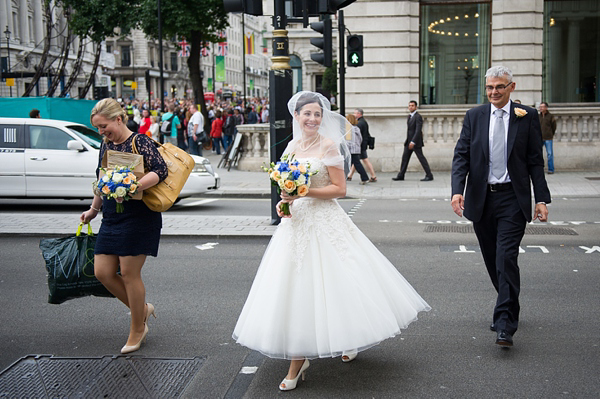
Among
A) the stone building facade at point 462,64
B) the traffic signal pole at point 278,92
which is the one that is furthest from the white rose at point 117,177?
the stone building facade at point 462,64

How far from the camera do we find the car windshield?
13961mm

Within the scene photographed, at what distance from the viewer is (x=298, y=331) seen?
4.65m

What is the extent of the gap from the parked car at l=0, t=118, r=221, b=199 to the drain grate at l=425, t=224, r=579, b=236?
20.2 feet

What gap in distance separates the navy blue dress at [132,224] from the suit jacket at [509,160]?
2207 mm

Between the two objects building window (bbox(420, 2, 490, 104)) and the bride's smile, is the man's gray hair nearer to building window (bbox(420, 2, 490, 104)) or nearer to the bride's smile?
the bride's smile

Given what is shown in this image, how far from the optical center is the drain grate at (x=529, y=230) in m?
10.7

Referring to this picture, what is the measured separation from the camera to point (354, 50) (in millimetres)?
16875

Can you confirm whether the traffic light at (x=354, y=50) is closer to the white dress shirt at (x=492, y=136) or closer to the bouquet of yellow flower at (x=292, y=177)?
the white dress shirt at (x=492, y=136)

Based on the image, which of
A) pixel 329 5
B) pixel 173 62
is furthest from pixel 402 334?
pixel 173 62

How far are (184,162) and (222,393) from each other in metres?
1.79

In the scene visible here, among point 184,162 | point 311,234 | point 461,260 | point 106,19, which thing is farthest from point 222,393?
point 106,19

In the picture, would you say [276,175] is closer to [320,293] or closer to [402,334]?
[320,293]

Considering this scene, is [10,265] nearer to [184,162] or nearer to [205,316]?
[205,316]

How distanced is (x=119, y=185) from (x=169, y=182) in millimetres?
444
